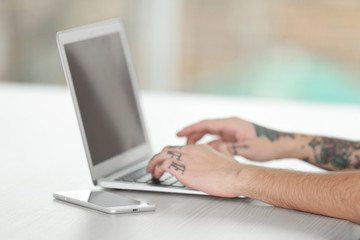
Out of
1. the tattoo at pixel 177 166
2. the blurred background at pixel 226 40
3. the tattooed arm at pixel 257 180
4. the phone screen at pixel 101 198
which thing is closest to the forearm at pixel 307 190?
the tattooed arm at pixel 257 180

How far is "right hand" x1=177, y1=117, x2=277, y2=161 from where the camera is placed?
5.39ft

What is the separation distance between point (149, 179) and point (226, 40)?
14.6ft

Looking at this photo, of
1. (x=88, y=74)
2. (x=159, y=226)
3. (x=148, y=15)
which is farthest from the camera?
(x=148, y=15)

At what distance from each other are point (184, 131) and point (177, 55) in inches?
164

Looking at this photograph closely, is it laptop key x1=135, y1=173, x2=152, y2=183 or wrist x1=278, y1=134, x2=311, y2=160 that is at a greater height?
laptop key x1=135, y1=173, x2=152, y2=183

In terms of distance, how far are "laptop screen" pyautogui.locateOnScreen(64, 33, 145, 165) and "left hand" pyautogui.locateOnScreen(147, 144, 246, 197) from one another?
13 centimetres

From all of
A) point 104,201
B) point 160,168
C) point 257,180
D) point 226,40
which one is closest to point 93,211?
point 104,201

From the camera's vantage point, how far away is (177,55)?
5.79 metres

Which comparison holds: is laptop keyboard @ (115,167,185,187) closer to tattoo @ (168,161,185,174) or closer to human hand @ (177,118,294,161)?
tattoo @ (168,161,185,174)

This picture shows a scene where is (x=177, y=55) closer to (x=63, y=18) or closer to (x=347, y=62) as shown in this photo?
(x=63, y=18)

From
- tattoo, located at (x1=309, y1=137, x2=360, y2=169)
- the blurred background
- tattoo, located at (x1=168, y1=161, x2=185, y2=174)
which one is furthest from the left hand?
the blurred background

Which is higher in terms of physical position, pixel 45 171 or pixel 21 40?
pixel 21 40

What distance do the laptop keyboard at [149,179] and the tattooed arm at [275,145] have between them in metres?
0.23

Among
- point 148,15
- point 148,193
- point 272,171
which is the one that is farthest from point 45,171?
point 148,15
